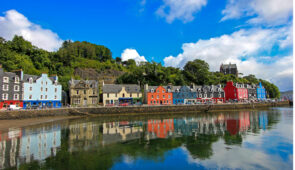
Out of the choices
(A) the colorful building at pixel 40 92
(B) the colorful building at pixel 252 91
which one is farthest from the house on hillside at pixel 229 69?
(A) the colorful building at pixel 40 92

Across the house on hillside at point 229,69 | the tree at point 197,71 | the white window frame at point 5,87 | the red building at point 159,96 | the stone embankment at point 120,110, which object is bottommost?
the stone embankment at point 120,110

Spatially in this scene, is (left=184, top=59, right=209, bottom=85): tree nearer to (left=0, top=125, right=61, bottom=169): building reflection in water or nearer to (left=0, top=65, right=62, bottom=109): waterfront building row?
(left=0, top=65, right=62, bottom=109): waterfront building row

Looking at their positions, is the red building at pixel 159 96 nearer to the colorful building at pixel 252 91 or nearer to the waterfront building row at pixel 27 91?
the waterfront building row at pixel 27 91

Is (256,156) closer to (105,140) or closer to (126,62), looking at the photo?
(105,140)

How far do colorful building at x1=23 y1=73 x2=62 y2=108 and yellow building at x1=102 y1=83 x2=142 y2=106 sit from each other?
12.6m

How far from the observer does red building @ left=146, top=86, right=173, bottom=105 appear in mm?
54550

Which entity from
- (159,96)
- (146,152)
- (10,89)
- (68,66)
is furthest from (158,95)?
(68,66)

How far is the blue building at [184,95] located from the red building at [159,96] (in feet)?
5.97

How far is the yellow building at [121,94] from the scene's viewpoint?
168 ft

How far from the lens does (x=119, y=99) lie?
171ft

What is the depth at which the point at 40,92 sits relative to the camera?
43.3 meters

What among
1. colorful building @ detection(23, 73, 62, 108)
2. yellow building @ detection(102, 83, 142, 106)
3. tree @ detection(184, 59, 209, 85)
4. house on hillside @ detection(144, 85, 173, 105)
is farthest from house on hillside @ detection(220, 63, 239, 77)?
colorful building @ detection(23, 73, 62, 108)

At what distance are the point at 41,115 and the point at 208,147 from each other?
34.1 meters

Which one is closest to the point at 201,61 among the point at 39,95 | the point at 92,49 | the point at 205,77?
the point at 205,77
